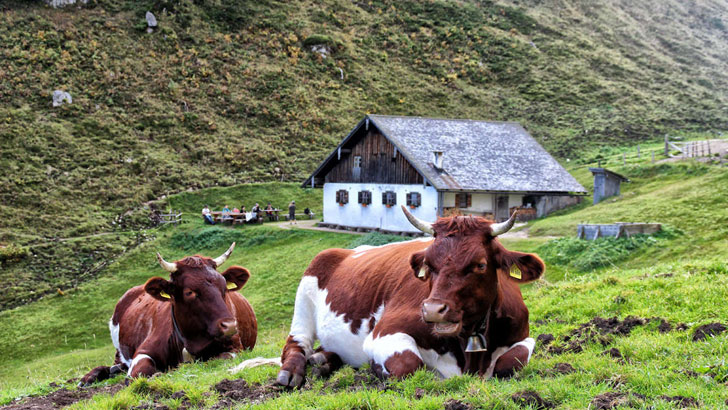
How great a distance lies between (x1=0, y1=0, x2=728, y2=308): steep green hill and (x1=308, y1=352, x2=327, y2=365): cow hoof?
30.2 m

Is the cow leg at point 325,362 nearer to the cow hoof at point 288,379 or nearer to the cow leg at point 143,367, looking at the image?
the cow hoof at point 288,379

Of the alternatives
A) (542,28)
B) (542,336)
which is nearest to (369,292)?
(542,336)

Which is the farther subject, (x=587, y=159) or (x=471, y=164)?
(x=587, y=159)

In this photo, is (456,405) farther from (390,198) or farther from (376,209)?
(376,209)

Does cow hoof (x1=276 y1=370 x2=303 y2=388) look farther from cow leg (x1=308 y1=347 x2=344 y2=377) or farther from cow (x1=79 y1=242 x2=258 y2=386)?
cow (x1=79 y1=242 x2=258 y2=386)

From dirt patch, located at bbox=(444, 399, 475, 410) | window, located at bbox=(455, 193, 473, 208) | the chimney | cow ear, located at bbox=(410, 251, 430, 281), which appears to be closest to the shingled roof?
the chimney

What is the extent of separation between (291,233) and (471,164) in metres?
11.9

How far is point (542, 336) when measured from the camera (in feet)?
27.5

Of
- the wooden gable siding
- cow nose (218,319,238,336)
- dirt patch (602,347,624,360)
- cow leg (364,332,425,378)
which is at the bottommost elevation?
cow nose (218,319,238,336)

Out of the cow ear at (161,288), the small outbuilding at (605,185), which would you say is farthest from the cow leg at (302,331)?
the small outbuilding at (605,185)

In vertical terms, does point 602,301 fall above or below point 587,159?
below

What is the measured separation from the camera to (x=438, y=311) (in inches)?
209

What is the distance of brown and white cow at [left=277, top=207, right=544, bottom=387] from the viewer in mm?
5621

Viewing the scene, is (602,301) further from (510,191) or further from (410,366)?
(510,191)
